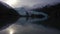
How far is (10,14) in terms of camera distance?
625 inches

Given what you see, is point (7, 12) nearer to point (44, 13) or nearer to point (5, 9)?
point (5, 9)

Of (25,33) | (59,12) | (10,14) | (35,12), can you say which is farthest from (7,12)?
(25,33)

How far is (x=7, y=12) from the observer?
634 inches

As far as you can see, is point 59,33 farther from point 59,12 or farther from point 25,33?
point 59,12

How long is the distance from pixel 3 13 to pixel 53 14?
4.25 m

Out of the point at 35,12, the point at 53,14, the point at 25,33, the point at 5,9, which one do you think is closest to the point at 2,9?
the point at 5,9

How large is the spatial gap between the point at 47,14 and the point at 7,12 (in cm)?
356

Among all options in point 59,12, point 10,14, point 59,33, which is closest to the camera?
point 59,33

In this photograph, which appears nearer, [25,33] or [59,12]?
[25,33]

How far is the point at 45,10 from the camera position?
17.1 m

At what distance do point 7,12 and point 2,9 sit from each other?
3.00ft

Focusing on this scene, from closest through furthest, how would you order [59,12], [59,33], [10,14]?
[59,33]
[10,14]
[59,12]

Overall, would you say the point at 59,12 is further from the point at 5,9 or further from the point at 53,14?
the point at 5,9

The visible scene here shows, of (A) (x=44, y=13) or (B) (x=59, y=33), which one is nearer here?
(B) (x=59, y=33)
